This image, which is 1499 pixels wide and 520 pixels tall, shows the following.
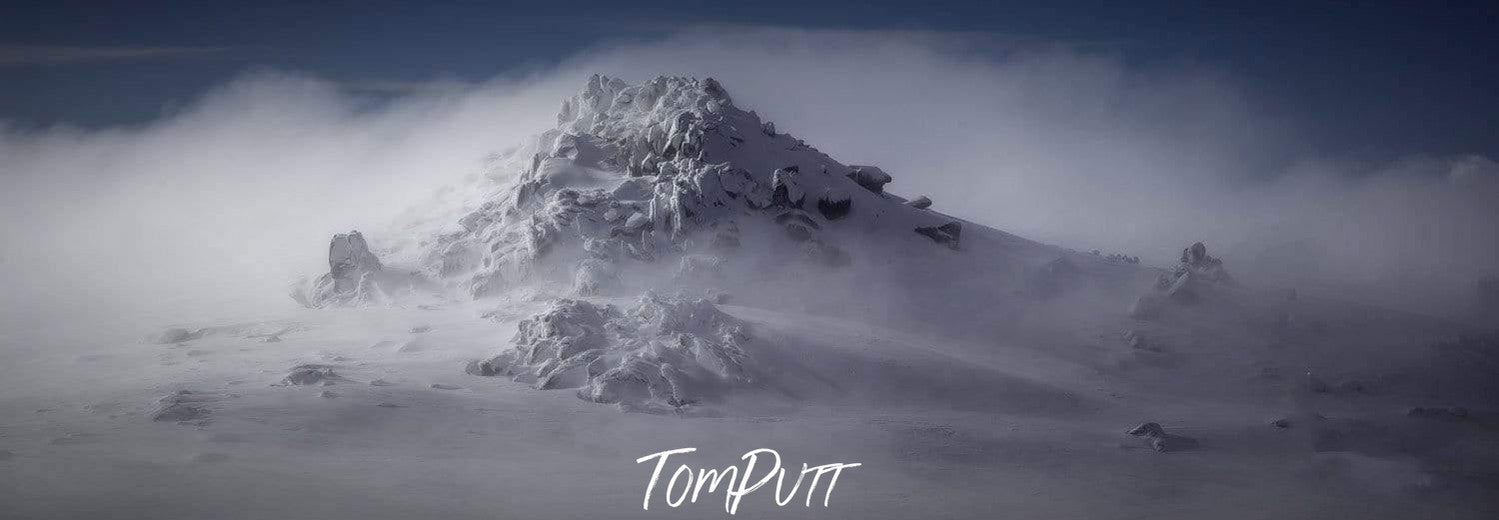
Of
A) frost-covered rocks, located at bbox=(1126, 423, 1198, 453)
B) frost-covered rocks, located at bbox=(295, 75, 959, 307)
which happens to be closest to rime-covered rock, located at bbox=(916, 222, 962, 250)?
frost-covered rocks, located at bbox=(295, 75, 959, 307)

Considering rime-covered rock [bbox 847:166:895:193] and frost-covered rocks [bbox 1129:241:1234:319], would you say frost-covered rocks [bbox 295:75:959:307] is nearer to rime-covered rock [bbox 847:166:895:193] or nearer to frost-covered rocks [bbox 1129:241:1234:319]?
rime-covered rock [bbox 847:166:895:193]

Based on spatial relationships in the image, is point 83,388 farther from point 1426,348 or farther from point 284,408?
point 1426,348

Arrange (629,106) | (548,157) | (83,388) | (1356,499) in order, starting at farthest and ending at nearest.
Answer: (629,106) → (548,157) → (83,388) → (1356,499)

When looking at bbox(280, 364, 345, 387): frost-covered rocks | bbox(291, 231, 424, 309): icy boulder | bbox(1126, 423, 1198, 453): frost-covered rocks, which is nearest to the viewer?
bbox(1126, 423, 1198, 453): frost-covered rocks

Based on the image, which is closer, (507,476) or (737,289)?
(507,476)

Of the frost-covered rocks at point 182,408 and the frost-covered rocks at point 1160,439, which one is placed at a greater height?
the frost-covered rocks at point 1160,439

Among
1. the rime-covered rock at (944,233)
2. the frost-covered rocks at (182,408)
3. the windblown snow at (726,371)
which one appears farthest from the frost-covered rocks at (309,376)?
the rime-covered rock at (944,233)

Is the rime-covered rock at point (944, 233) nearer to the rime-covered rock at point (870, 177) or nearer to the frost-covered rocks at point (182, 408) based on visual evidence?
the rime-covered rock at point (870, 177)

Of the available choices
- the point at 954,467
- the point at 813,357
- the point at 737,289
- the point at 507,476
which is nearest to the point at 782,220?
the point at 737,289

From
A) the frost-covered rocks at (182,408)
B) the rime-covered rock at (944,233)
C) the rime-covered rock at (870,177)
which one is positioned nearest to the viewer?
the frost-covered rocks at (182,408)
